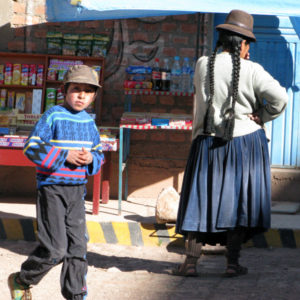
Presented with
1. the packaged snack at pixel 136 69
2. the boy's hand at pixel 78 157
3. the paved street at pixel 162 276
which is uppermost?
the packaged snack at pixel 136 69

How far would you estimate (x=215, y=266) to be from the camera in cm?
550

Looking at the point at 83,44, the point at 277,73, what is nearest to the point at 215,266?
the point at 277,73

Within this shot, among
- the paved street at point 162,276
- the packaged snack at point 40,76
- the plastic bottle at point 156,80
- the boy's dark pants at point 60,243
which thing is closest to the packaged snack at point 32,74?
the packaged snack at point 40,76

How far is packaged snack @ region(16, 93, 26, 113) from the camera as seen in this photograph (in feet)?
25.9

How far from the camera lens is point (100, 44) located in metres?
7.88

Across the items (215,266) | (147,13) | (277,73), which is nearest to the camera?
(215,266)

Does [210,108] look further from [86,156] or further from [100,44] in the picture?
[100,44]

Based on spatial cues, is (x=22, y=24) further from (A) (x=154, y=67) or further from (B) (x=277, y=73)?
(B) (x=277, y=73)

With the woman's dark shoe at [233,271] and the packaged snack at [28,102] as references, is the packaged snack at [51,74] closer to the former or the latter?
the packaged snack at [28,102]

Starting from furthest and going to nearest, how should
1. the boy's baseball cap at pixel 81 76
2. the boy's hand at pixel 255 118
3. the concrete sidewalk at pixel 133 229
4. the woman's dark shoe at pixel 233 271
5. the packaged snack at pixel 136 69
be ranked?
the packaged snack at pixel 136 69 < the concrete sidewalk at pixel 133 229 < the woman's dark shoe at pixel 233 271 < the boy's hand at pixel 255 118 < the boy's baseball cap at pixel 81 76

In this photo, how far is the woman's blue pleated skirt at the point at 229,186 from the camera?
15.6ft

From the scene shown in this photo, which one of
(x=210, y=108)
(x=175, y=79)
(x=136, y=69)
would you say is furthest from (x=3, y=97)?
(x=210, y=108)

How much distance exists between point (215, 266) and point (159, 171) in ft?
8.12

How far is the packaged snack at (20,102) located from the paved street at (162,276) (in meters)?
2.06
